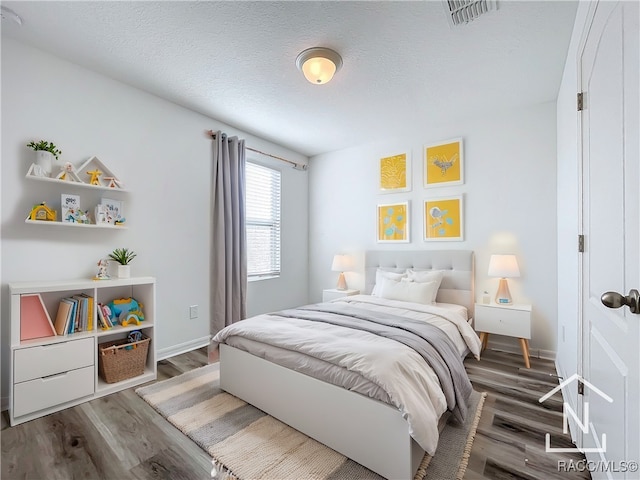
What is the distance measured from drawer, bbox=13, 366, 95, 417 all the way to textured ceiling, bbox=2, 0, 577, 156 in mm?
2358

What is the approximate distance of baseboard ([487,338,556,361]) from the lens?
290 centimetres

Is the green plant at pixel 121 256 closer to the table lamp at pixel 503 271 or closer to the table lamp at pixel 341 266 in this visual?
the table lamp at pixel 341 266

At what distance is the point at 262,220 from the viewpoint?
13.2ft

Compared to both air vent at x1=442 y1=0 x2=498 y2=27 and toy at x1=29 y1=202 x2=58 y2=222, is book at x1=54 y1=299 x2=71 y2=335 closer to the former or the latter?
toy at x1=29 y1=202 x2=58 y2=222

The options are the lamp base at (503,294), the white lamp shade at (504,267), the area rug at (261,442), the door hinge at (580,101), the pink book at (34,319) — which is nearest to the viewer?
the area rug at (261,442)

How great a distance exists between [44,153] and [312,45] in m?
2.08

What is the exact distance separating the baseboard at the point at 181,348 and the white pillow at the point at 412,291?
2.06 m

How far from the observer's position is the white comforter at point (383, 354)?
136cm

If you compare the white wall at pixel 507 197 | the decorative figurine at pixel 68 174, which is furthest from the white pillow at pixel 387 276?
the decorative figurine at pixel 68 174

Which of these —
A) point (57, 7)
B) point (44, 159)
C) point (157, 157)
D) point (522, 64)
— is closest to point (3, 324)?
point (44, 159)

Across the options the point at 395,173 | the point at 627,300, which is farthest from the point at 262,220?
the point at 627,300

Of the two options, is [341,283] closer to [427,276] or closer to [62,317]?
[427,276]

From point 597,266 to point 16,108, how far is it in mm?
3638

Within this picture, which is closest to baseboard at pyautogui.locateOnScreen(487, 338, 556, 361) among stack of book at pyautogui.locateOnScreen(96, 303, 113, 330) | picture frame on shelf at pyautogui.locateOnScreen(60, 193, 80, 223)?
stack of book at pyautogui.locateOnScreen(96, 303, 113, 330)
